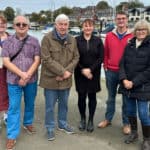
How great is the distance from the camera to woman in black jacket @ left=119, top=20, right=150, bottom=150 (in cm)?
489

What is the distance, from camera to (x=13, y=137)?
511 centimetres

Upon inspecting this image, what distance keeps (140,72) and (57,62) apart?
3.69ft

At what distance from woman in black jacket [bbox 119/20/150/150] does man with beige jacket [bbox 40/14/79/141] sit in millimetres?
759

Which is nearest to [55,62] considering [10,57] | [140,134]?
[10,57]

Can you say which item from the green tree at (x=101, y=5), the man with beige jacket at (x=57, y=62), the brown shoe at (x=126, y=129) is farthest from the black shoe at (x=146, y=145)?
the green tree at (x=101, y=5)

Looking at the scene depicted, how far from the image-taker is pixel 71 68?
5230 millimetres

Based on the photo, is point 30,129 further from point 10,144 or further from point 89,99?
point 89,99

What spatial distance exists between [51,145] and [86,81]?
1.11 metres

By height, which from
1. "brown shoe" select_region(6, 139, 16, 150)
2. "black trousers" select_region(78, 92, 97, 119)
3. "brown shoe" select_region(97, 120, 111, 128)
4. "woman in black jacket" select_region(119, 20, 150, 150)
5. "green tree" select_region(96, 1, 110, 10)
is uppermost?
"woman in black jacket" select_region(119, 20, 150, 150)

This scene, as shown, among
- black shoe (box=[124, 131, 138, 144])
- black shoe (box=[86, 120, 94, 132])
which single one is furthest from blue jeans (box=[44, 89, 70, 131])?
black shoe (box=[124, 131, 138, 144])

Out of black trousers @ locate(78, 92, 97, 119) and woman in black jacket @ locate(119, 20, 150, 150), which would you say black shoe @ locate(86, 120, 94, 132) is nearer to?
black trousers @ locate(78, 92, 97, 119)

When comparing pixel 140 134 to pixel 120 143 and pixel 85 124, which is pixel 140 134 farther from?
pixel 85 124

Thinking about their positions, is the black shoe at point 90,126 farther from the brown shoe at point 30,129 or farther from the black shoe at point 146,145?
the black shoe at point 146,145

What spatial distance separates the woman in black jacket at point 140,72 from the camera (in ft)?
16.0
